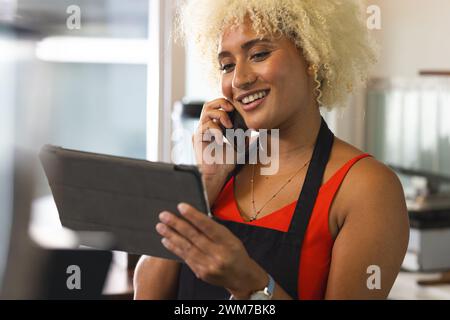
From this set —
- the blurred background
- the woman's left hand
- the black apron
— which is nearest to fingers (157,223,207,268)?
the woman's left hand

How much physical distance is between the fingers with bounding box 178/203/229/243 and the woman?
3.2 inches

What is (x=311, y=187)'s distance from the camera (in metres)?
1.39

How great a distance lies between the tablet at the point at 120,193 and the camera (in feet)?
3.59

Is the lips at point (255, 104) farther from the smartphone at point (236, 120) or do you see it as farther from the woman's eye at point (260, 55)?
the smartphone at point (236, 120)

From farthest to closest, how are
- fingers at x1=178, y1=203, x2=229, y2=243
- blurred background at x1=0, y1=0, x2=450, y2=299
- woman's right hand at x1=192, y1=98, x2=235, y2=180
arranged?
1. blurred background at x1=0, y1=0, x2=450, y2=299
2. woman's right hand at x1=192, y1=98, x2=235, y2=180
3. fingers at x1=178, y1=203, x2=229, y2=243

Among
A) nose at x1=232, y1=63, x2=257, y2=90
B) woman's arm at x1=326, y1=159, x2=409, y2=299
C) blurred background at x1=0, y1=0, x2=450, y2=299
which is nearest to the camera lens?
woman's arm at x1=326, y1=159, x2=409, y2=299

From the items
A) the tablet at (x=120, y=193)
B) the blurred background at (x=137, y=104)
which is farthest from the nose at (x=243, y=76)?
the blurred background at (x=137, y=104)

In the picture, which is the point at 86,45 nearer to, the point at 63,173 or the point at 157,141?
the point at 157,141

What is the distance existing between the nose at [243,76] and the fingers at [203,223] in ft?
1.29

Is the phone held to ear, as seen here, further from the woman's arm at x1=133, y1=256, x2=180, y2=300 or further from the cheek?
the woman's arm at x1=133, y1=256, x2=180, y2=300

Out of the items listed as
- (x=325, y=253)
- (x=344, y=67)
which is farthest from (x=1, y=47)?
(x=325, y=253)

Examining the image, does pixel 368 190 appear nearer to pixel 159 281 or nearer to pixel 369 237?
pixel 369 237

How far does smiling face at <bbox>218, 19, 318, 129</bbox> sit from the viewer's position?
139cm

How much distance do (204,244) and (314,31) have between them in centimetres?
56
